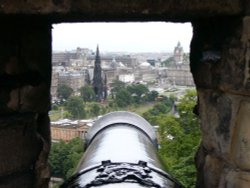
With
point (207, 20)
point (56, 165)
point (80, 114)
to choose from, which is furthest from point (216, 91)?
point (80, 114)

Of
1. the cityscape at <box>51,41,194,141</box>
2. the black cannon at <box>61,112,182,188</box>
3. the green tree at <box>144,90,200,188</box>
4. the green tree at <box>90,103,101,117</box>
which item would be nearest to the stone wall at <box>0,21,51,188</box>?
the black cannon at <box>61,112,182,188</box>

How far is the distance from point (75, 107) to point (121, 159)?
7227 centimetres

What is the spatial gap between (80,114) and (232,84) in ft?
232

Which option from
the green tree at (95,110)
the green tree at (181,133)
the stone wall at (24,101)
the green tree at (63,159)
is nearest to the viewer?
the stone wall at (24,101)

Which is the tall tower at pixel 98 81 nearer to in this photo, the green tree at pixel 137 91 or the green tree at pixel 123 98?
the green tree at pixel 123 98

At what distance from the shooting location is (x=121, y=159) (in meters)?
2.78

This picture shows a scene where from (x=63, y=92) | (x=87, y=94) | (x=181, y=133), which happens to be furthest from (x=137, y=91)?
(x=181, y=133)

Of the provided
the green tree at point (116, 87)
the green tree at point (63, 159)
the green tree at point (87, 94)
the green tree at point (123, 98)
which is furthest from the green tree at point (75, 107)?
the green tree at point (63, 159)

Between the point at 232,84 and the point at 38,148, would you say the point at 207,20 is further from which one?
the point at 38,148

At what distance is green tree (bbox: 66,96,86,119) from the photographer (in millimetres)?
72688

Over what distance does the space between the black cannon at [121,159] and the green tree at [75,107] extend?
224 feet

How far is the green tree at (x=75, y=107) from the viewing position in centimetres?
7269

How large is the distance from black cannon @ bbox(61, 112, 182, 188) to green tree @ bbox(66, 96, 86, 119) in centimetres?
6840

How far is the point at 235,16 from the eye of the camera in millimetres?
2148
